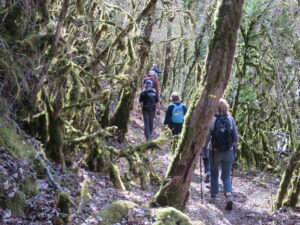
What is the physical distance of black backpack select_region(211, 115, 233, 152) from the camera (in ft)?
26.1

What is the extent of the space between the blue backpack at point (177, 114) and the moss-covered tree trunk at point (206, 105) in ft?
14.7

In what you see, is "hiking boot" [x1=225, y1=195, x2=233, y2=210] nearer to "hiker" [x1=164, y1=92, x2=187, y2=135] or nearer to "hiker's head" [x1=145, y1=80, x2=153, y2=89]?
"hiker" [x1=164, y1=92, x2=187, y2=135]

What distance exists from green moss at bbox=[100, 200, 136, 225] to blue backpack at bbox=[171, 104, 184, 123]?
5079 millimetres

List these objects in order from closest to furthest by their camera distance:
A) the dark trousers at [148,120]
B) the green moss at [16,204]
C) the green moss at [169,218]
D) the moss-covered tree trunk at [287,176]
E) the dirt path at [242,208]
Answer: the green moss at [16,204] < the green moss at [169,218] < the dirt path at [242,208] < the moss-covered tree trunk at [287,176] < the dark trousers at [148,120]

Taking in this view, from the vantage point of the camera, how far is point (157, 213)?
18.7 ft

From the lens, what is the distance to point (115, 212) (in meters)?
5.56

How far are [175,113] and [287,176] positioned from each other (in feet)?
12.2

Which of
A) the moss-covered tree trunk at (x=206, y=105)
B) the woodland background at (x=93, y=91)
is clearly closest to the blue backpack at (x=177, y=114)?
the woodland background at (x=93, y=91)

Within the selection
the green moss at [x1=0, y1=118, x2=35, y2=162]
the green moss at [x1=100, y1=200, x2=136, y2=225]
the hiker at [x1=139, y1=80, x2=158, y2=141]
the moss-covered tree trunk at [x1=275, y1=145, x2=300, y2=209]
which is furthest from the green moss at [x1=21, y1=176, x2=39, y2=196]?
the hiker at [x1=139, y1=80, x2=158, y2=141]

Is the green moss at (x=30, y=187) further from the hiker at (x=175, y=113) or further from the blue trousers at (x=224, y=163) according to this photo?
the hiker at (x=175, y=113)

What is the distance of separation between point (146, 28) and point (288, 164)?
675 cm

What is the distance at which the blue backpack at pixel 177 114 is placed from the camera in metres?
10.8

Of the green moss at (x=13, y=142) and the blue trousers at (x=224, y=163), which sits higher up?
the green moss at (x=13, y=142)

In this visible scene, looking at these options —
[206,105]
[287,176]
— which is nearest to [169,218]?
[206,105]
